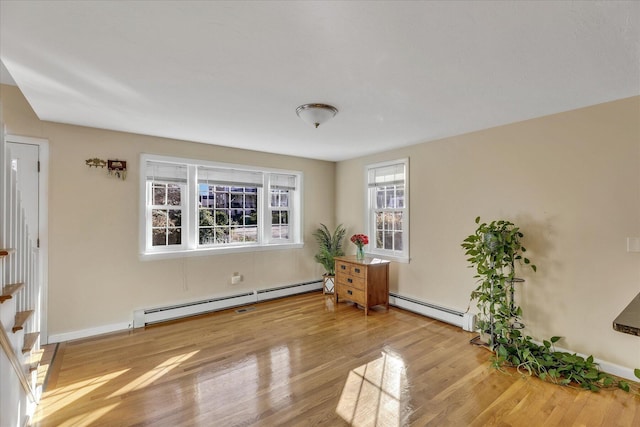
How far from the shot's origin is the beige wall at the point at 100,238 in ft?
10.5

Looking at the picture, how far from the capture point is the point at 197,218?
4.18m

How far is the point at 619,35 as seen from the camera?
162cm

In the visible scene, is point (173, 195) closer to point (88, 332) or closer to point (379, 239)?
point (88, 332)

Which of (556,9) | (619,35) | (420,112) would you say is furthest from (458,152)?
(556,9)

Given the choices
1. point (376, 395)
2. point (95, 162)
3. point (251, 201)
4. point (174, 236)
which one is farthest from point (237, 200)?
point (376, 395)

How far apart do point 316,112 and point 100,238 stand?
292 cm

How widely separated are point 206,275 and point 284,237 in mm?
1461

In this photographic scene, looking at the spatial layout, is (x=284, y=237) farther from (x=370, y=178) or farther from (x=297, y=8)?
(x=297, y=8)

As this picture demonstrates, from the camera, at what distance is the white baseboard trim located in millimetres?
3191

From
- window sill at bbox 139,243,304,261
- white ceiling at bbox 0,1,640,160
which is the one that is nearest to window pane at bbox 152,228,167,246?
window sill at bbox 139,243,304,261

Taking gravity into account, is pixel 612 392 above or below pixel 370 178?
below

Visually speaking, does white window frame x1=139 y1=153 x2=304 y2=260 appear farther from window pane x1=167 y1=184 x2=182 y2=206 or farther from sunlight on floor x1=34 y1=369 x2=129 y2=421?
sunlight on floor x1=34 y1=369 x2=129 y2=421

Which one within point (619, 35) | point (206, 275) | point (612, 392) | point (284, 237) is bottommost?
point (612, 392)

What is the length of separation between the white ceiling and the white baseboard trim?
2.34 m
